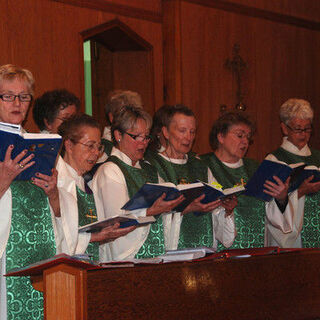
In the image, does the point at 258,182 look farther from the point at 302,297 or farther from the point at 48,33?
the point at 48,33

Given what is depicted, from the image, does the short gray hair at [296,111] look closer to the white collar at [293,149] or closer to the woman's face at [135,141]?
the white collar at [293,149]

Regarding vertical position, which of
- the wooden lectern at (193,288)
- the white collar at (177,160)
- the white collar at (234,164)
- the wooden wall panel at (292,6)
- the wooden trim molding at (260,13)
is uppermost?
the wooden wall panel at (292,6)

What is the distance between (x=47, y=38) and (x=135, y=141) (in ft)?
6.84

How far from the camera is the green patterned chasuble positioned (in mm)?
4082

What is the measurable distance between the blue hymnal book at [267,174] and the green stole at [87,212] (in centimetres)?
138

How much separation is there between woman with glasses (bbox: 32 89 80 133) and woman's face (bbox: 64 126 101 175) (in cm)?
84

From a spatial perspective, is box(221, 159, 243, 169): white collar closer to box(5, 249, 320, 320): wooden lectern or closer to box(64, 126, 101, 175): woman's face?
box(5, 249, 320, 320): wooden lectern

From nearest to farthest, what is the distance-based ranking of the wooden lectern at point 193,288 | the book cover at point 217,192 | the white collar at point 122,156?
the wooden lectern at point 193,288 < the book cover at point 217,192 < the white collar at point 122,156

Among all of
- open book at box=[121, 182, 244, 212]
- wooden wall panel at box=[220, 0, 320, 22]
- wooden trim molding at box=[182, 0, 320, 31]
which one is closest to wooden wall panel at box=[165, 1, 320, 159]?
wooden trim molding at box=[182, 0, 320, 31]

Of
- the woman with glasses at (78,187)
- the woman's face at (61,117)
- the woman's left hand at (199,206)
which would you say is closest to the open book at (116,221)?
the woman with glasses at (78,187)

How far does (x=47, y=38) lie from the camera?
21.8ft

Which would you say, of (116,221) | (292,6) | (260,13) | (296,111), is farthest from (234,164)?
(292,6)

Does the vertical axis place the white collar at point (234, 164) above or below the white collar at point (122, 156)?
below

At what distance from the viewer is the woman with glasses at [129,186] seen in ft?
16.1
